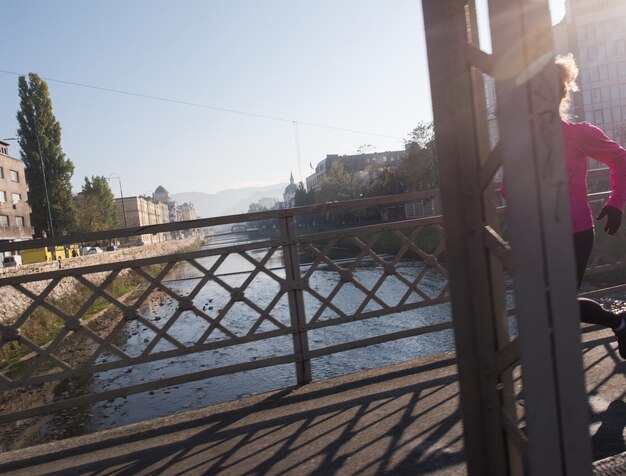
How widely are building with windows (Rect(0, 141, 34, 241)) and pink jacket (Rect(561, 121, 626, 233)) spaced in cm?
5664

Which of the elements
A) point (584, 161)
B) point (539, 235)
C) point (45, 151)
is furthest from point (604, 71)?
point (539, 235)

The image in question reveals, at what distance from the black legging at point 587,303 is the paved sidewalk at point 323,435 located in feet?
1.17

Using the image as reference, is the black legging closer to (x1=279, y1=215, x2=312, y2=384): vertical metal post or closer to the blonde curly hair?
the blonde curly hair

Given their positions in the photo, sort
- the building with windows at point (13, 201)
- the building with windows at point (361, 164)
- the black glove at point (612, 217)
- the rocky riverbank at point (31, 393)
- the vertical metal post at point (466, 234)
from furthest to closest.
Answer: the building with windows at point (361, 164) → the building with windows at point (13, 201) → the rocky riverbank at point (31, 393) → the black glove at point (612, 217) → the vertical metal post at point (466, 234)

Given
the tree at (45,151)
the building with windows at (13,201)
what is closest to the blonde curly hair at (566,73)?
the tree at (45,151)

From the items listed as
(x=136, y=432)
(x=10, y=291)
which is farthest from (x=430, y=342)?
(x=10, y=291)

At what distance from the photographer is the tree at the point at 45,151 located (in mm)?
48000

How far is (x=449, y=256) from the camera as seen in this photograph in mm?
1579

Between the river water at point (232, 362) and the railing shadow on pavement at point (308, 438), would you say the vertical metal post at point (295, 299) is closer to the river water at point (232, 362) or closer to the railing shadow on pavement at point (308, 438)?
the river water at point (232, 362)

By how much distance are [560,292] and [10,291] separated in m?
20.2

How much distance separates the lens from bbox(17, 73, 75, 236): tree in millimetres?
48000

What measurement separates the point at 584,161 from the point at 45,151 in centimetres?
5383

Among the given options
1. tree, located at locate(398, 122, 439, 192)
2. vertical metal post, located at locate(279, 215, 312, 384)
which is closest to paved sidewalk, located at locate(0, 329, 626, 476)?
vertical metal post, located at locate(279, 215, 312, 384)

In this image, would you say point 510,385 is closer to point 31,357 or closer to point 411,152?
point 31,357
